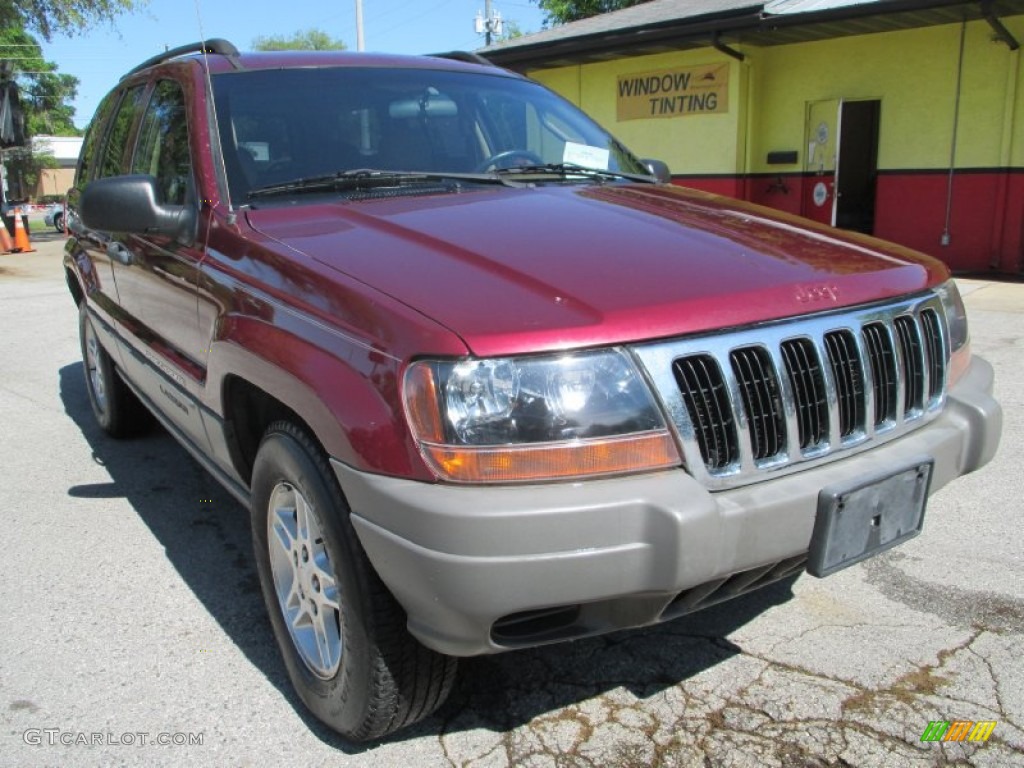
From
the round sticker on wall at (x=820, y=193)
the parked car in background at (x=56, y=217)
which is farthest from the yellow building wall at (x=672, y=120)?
the parked car in background at (x=56, y=217)

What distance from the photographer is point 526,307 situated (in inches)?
81.2

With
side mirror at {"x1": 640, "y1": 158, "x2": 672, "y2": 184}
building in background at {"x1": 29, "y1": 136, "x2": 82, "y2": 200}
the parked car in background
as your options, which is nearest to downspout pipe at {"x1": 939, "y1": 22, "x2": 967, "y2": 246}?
side mirror at {"x1": 640, "y1": 158, "x2": 672, "y2": 184}

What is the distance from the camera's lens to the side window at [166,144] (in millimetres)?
3297

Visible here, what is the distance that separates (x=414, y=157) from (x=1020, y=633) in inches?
103

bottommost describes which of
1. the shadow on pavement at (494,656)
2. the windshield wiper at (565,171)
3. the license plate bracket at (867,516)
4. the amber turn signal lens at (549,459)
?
the shadow on pavement at (494,656)

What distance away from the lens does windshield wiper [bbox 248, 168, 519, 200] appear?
298 cm

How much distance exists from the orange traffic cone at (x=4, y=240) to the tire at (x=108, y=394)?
592 inches

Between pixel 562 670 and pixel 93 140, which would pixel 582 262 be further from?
pixel 93 140

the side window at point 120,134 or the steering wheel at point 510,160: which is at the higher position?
the side window at point 120,134

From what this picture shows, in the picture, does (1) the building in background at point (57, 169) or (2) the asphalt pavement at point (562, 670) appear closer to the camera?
(2) the asphalt pavement at point (562, 670)

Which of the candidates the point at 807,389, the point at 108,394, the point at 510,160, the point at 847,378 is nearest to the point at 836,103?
the point at 510,160

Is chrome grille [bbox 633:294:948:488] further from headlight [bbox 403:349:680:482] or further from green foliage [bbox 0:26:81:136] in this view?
green foliage [bbox 0:26:81:136]

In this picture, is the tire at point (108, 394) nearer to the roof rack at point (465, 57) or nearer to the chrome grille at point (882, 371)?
the roof rack at point (465, 57)

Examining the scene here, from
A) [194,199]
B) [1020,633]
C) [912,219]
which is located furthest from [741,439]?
[912,219]
